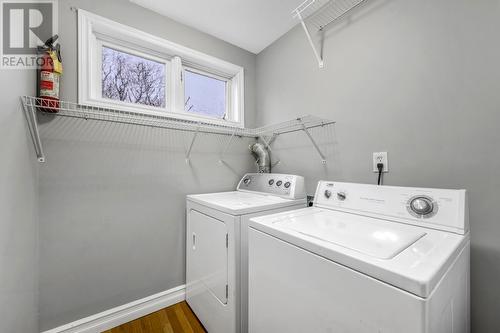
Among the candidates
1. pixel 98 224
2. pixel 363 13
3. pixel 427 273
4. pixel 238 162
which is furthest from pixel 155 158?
pixel 363 13

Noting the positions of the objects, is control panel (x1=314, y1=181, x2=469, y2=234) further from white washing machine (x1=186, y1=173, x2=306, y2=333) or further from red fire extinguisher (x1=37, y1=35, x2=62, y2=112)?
red fire extinguisher (x1=37, y1=35, x2=62, y2=112)

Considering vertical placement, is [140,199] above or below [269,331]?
above

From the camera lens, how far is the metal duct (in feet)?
7.20

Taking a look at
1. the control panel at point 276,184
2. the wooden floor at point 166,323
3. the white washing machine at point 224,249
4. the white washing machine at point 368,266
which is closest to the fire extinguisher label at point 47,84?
the white washing machine at point 224,249

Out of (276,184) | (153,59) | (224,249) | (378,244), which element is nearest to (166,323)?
(224,249)

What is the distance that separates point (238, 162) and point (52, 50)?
1634 mm

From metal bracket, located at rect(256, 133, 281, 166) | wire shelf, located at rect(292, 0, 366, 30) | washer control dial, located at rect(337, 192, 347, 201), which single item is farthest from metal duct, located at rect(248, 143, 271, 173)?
wire shelf, located at rect(292, 0, 366, 30)

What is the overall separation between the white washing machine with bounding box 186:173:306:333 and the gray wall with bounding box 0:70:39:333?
949 millimetres

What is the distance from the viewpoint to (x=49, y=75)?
125 centimetres

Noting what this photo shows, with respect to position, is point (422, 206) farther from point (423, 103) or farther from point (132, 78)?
point (132, 78)

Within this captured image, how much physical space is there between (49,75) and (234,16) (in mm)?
1485

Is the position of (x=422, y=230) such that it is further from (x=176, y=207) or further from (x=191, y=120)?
(x=191, y=120)

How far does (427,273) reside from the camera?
54 cm

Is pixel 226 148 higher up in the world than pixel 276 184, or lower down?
higher up
